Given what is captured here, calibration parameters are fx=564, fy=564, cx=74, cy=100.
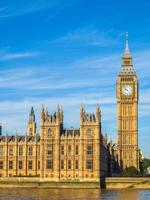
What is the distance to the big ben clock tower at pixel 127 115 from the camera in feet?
611

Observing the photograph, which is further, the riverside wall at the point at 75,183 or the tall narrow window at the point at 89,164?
the tall narrow window at the point at 89,164

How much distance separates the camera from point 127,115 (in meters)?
190

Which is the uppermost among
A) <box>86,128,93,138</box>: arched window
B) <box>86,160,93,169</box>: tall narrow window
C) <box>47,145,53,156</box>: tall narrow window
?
<box>86,128,93,138</box>: arched window

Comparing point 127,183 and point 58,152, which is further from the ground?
point 58,152

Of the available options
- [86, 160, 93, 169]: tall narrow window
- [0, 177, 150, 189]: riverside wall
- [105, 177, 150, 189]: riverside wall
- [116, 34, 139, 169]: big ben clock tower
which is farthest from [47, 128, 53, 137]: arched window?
[116, 34, 139, 169]: big ben clock tower

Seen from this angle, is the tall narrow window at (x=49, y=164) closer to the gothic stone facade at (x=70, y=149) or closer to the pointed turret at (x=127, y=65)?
the gothic stone facade at (x=70, y=149)

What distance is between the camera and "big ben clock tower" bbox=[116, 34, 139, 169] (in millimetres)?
186125

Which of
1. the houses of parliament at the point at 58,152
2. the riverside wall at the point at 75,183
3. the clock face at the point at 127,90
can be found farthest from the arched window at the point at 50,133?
the clock face at the point at 127,90

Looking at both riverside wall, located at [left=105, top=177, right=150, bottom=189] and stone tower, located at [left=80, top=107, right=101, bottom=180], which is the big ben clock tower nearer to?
riverside wall, located at [left=105, top=177, right=150, bottom=189]

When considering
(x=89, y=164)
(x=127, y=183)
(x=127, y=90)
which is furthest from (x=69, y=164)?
(x=127, y=90)

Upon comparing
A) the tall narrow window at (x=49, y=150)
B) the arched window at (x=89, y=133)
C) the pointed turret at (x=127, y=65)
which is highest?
the pointed turret at (x=127, y=65)

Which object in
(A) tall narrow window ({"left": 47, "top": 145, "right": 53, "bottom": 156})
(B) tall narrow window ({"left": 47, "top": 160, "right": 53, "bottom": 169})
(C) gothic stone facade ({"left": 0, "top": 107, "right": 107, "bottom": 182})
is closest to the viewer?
(C) gothic stone facade ({"left": 0, "top": 107, "right": 107, "bottom": 182})

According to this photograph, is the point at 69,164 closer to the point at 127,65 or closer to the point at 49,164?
the point at 49,164

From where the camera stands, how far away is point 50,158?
139875 millimetres
